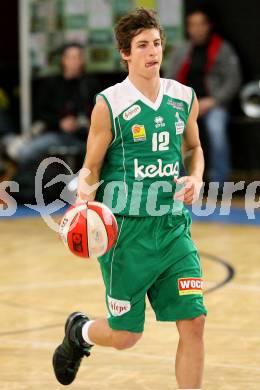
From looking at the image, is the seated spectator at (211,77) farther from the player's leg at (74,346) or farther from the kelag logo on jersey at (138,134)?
the kelag logo on jersey at (138,134)

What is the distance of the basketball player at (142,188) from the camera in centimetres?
507

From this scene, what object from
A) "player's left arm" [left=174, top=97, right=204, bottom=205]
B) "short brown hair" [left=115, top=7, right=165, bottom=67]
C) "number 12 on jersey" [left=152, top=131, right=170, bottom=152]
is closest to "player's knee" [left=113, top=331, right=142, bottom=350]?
"player's left arm" [left=174, top=97, right=204, bottom=205]

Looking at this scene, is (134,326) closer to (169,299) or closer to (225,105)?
(169,299)

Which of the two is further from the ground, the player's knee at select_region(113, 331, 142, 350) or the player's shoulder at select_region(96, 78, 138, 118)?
the player's shoulder at select_region(96, 78, 138, 118)

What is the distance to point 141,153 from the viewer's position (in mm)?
5121

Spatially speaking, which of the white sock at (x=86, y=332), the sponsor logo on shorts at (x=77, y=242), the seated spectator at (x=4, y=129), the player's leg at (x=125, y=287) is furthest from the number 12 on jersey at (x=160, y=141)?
the seated spectator at (x=4, y=129)

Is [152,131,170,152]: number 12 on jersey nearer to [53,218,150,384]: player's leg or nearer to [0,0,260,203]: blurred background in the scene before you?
[53,218,150,384]: player's leg

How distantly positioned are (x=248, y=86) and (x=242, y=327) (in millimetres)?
7379

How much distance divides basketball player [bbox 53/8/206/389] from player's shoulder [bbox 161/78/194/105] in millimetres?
40

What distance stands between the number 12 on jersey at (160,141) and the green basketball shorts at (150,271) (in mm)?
346

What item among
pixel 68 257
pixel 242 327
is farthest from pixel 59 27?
pixel 242 327

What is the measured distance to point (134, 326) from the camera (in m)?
5.12

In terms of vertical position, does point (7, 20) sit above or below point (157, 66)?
below

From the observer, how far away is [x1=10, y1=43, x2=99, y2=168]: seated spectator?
43.4 feet
